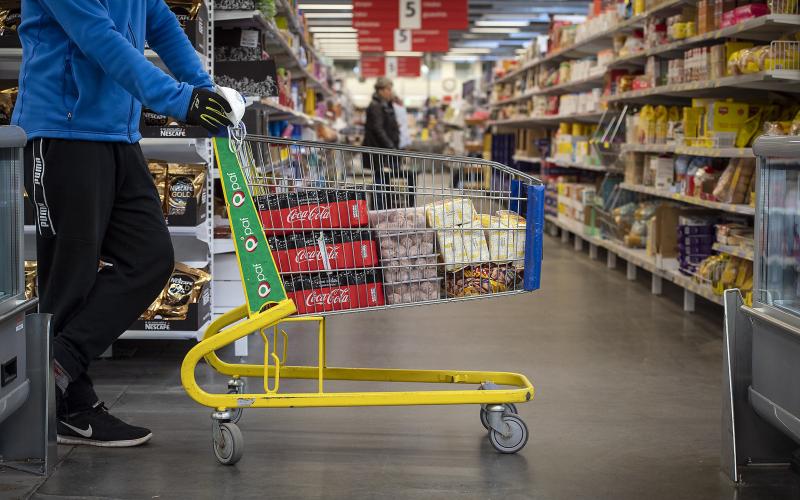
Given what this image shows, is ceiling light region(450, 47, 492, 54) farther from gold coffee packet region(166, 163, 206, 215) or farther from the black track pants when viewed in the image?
the black track pants

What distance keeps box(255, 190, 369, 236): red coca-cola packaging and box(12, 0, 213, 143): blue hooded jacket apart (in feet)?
1.35

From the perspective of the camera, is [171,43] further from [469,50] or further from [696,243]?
[469,50]

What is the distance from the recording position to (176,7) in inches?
165

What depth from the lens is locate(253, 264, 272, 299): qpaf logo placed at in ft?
9.46

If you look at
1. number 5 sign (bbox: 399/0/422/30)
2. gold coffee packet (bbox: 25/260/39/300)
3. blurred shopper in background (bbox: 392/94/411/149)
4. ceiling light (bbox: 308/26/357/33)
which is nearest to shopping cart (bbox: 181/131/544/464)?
gold coffee packet (bbox: 25/260/39/300)

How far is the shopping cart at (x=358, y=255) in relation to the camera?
2.88 metres

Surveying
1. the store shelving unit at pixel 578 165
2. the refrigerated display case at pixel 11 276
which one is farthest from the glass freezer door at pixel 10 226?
the store shelving unit at pixel 578 165

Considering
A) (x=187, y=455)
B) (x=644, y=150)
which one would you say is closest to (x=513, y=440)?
(x=187, y=455)

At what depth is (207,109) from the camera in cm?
269

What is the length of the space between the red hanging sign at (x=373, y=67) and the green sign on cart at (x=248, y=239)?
25397mm

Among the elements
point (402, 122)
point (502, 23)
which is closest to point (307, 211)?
point (402, 122)

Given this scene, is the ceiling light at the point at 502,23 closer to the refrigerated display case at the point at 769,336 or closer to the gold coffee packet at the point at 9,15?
the gold coffee packet at the point at 9,15

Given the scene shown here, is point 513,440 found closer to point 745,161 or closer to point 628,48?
point 745,161

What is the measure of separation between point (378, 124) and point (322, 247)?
815 cm
